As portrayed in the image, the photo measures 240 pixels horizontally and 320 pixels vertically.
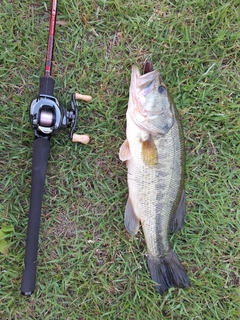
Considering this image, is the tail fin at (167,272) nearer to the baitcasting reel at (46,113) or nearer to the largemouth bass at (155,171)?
the largemouth bass at (155,171)

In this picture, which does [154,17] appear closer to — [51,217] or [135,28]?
[135,28]

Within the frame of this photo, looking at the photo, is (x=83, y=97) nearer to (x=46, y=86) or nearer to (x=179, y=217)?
(x=46, y=86)

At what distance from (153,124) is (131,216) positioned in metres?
0.77

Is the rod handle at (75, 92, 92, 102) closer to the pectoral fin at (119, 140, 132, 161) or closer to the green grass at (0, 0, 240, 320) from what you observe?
the green grass at (0, 0, 240, 320)

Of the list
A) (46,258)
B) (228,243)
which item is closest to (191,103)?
(228,243)

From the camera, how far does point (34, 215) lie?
97.8 inches

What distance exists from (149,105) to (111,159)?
1.97ft

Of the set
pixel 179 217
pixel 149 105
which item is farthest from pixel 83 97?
pixel 179 217

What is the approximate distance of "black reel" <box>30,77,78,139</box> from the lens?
93.6 inches

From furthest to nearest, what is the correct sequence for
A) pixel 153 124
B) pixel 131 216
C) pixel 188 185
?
1. pixel 188 185
2. pixel 131 216
3. pixel 153 124

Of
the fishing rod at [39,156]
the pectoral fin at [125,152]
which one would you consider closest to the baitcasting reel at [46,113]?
the fishing rod at [39,156]

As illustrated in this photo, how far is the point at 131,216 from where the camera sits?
2.71m

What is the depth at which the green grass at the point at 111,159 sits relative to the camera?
272cm

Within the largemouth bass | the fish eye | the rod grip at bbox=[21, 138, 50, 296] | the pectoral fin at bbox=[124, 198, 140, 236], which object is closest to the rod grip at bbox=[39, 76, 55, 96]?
the rod grip at bbox=[21, 138, 50, 296]
